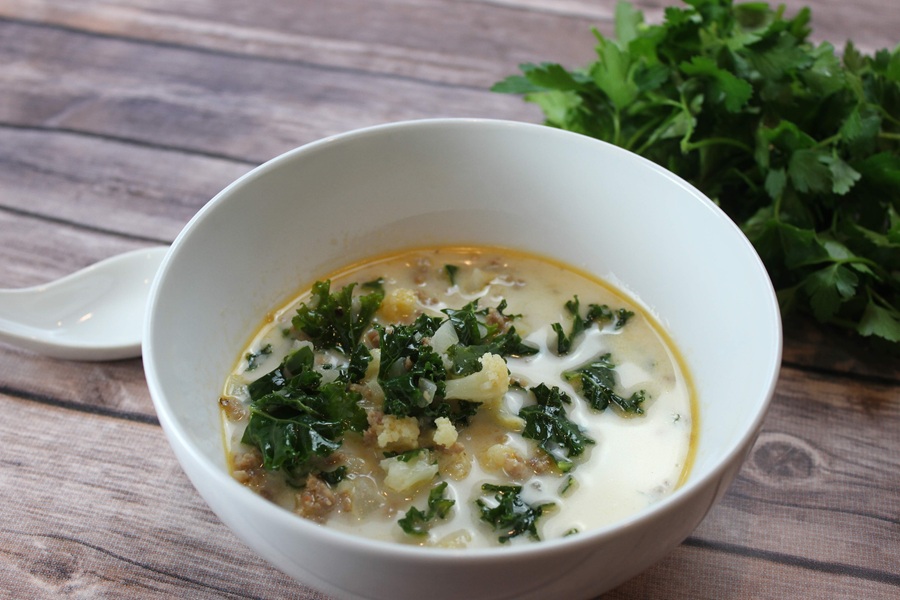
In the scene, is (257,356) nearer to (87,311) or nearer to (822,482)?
(87,311)

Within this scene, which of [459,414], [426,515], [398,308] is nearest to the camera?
[426,515]

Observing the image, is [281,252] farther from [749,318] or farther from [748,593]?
[748,593]

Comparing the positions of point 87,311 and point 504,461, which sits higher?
point 504,461

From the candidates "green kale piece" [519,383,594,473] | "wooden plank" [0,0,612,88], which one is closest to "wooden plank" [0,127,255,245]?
"wooden plank" [0,0,612,88]

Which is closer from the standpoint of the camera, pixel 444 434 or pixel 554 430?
pixel 444 434

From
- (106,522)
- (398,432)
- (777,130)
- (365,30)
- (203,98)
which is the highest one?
(777,130)

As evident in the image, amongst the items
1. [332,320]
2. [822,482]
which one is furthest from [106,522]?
[822,482]

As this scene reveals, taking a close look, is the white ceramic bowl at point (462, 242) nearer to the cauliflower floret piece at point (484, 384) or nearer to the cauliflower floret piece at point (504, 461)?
the cauliflower floret piece at point (504, 461)
